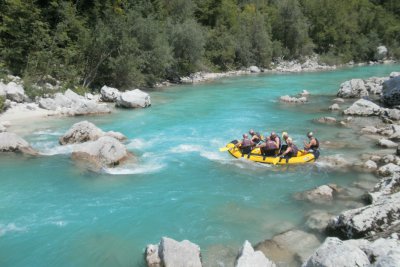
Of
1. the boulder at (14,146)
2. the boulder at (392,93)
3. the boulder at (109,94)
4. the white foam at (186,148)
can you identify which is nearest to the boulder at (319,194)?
the white foam at (186,148)

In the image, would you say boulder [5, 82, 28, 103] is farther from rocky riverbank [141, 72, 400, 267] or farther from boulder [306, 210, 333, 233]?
boulder [306, 210, 333, 233]

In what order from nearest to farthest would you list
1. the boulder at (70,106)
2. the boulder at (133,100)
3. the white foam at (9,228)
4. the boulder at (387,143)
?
the white foam at (9,228) → the boulder at (387,143) → the boulder at (70,106) → the boulder at (133,100)

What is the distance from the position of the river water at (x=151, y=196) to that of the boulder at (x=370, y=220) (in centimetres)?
128

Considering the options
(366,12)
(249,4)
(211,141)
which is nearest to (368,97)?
(211,141)

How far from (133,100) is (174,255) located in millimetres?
17769

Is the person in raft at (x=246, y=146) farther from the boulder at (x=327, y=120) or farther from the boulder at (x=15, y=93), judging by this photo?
the boulder at (x=15, y=93)

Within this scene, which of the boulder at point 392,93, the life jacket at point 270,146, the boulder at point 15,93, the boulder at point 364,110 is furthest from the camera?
the boulder at point 392,93

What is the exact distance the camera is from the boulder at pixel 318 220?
10156 millimetres

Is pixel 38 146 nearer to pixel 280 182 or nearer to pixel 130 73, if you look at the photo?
pixel 280 182

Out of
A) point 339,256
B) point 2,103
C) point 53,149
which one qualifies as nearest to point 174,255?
point 339,256

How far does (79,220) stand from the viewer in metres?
10.6

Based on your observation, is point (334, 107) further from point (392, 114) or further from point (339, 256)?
point (339, 256)

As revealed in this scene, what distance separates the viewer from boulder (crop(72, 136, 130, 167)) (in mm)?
14562

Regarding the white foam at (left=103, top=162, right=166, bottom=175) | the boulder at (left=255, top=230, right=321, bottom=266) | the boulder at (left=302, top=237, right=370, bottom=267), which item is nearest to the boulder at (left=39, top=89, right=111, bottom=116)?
the white foam at (left=103, top=162, right=166, bottom=175)
